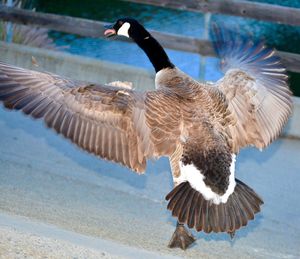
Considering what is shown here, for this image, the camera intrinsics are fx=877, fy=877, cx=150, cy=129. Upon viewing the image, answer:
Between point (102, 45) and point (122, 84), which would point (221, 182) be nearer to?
point (122, 84)

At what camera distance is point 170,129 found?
6.18 m

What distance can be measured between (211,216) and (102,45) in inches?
413

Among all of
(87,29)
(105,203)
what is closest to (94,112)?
(105,203)

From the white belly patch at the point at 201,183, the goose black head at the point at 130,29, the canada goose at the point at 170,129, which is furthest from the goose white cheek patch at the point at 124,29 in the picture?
the white belly patch at the point at 201,183

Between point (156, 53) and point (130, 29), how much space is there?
1.04 feet

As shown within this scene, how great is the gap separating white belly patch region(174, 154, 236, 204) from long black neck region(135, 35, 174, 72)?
1.03 meters

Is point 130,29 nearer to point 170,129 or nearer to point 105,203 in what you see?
point 170,129

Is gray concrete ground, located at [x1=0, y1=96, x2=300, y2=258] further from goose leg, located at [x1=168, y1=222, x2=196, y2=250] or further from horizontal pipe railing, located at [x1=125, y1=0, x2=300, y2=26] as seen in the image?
horizontal pipe railing, located at [x1=125, y1=0, x2=300, y2=26]

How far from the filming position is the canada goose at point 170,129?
5.96 metres

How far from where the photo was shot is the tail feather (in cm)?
587

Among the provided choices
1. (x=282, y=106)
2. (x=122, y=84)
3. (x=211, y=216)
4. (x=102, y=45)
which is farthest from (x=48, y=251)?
(x=102, y=45)

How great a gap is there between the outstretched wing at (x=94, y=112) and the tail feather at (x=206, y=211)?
0.41m

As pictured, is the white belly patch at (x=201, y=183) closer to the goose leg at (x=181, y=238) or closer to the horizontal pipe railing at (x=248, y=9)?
the goose leg at (x=181, y=238)

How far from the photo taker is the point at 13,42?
12.5 meters
